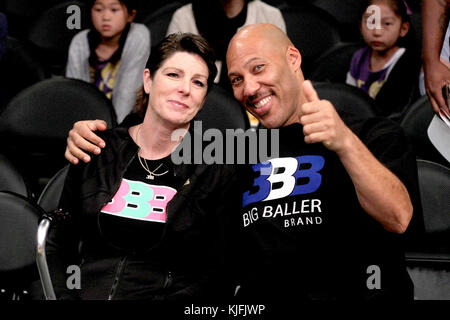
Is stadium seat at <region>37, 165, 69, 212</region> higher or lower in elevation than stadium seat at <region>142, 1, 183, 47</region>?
lower

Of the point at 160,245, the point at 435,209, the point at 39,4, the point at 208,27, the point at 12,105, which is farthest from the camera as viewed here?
the point at 39,4

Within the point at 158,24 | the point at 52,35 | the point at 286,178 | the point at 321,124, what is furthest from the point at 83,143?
the point at 52,35

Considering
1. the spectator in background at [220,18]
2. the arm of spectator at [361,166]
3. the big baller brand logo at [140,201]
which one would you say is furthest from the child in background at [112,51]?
the arm of spectator at [361,166]

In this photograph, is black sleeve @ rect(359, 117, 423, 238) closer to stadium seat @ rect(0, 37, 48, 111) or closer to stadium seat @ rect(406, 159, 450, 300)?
stadium seat @ rect(406, 159, 450, 300)

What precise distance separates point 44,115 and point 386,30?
3.70ft

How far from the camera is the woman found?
1.22 m

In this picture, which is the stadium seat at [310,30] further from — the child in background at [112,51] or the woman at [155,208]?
the woman at [155,208]

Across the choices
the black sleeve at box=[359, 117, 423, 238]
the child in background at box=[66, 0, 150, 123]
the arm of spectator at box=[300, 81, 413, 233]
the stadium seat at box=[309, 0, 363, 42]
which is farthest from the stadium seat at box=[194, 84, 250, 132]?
the stadium seat at box=[309, 0, 363, 42]

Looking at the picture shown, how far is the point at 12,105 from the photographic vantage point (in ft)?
6.15

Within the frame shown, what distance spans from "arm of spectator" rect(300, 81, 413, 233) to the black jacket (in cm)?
32

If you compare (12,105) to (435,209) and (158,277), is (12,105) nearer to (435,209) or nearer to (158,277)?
(158,277)

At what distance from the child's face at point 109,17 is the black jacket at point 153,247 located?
936 mm

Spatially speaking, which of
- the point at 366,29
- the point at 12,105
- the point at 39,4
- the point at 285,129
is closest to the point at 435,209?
the point at 285,129

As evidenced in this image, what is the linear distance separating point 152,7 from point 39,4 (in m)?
0.52
